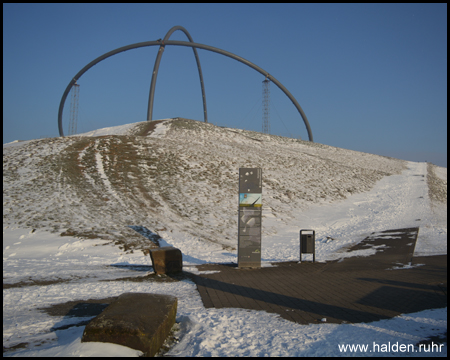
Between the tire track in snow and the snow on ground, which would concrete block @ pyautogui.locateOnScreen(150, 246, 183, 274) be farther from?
the tire track in snow

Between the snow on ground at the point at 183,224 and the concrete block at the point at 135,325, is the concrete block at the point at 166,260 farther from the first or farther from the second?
the concrete block at the point at 135,325

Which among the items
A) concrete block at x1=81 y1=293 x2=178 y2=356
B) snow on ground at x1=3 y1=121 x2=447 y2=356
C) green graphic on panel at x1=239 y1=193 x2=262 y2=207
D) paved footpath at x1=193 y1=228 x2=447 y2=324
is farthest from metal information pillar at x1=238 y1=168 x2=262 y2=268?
concrete block at x1=81 y1=293 x2=178 y2=356

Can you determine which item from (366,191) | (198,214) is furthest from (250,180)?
(366,191)

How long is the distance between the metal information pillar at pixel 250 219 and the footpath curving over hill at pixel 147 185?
442cm

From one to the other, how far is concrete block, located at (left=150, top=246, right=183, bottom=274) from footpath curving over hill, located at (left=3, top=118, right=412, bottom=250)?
4.37 meters

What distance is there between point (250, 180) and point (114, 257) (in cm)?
629

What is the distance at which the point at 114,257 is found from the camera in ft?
44.2

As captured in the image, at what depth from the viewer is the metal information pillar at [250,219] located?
39.1 ft

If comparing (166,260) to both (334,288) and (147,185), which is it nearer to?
(334,288)

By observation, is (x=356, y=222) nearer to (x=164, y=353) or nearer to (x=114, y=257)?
(x=114, y=257)

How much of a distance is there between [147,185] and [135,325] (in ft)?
68.3

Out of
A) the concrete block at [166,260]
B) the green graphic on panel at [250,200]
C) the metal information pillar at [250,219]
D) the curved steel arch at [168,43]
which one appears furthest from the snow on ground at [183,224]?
the curved steel arch at [168,43]

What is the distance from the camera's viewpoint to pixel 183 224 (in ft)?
62.4

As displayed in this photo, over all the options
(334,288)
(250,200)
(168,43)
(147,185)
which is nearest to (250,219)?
(250,200)
